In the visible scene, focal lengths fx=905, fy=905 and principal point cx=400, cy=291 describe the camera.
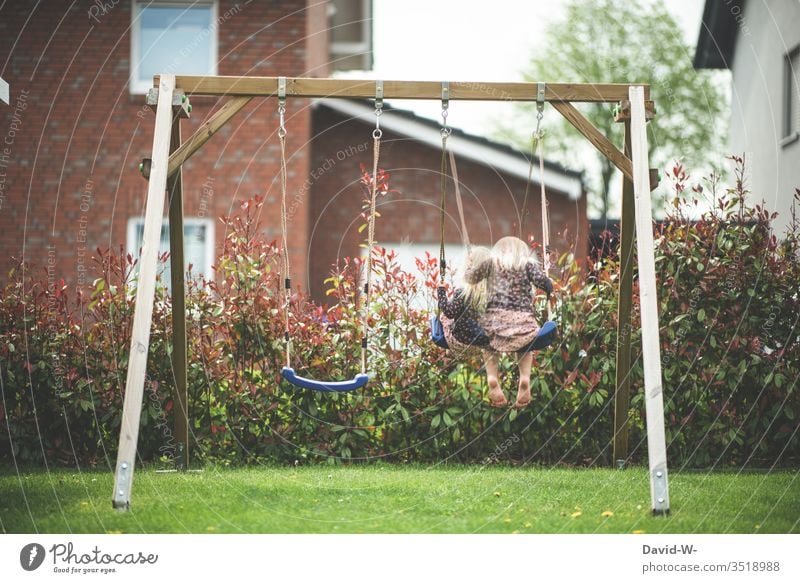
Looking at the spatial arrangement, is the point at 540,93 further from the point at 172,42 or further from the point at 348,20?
the point at 348,20

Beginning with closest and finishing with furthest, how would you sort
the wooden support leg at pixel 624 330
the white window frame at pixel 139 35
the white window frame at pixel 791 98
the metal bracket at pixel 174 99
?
1. the metal bracket at pixel 174 99
2. the wooden support leg at pixel 624 330
3. the white window frame at pixel 791 98
4. the white window frame at pixel 139 35

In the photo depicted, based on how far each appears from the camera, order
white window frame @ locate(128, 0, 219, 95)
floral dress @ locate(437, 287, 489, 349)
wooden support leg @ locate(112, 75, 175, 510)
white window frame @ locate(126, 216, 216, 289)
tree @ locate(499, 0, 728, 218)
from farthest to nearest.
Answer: tree @ locate(499, 0, 728, 218) < white window frame @ locate(128, 0, 219, 95) < white window frame @ locate(126, 216, 216, 289) < floral dress @ locate(437, 287, 489, 349) < wooden support leg @ locate(112, 75, 175, 510)

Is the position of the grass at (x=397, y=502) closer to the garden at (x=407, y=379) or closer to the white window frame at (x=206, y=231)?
the garden at (x=407, y=379)

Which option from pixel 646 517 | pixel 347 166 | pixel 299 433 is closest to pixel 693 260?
pixel 646 517

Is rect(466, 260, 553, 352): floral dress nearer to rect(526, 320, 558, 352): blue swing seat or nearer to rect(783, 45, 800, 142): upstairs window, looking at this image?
rect(526, 320, 558, 352): blue swing seat

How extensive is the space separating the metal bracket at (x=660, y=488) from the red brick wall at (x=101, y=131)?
235 inches

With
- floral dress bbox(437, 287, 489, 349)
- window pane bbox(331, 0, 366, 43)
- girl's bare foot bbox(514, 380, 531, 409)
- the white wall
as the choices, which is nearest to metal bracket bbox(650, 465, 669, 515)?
girl's bare foot bbox(514, 380, 531, 409)

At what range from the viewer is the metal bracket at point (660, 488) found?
4.07 meters

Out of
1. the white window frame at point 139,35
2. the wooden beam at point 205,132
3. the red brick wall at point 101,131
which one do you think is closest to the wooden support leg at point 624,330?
the wooden beam at point 205,132

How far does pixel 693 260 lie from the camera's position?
5.54m

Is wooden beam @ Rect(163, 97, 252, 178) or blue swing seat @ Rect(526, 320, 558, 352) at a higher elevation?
wooden beam @ Rect(163, 97, 252, 178)

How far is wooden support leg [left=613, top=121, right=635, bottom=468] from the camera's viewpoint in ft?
16.5

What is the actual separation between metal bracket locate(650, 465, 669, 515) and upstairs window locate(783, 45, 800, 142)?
179 inches
